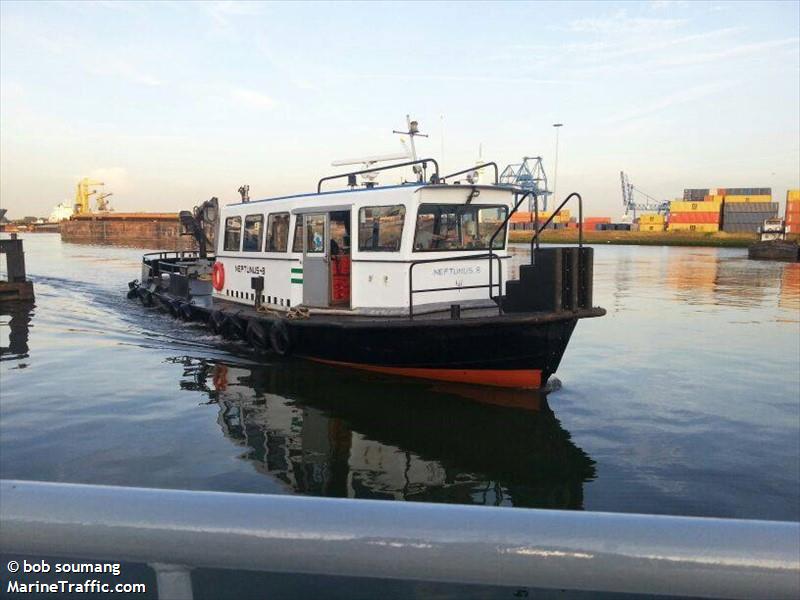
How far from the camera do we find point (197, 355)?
13.7 m

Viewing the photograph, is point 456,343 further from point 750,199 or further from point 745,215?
point 750,199

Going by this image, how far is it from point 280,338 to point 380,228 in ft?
10.1

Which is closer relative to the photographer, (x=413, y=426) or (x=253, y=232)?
(x=413, y=426)

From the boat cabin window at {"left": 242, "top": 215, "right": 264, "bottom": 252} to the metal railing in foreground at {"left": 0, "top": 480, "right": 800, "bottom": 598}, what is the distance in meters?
12.9

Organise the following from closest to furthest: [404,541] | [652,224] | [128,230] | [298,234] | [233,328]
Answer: [404,541] → [298,234] → [233,328] → [128,230] → [652,224]

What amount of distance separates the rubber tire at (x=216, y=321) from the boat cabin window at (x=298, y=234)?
303 cm

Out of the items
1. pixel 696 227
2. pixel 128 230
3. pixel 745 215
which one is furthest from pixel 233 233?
pixel 745 215

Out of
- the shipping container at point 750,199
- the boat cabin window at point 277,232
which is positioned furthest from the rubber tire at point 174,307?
the shipping container at point 750,199

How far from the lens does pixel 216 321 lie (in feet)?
48.2

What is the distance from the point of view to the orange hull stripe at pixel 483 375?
1036 centimetres

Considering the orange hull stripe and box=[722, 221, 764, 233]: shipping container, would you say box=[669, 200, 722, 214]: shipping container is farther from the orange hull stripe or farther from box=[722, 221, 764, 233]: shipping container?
the orange hull stripe

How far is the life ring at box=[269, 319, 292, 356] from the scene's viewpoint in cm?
1217

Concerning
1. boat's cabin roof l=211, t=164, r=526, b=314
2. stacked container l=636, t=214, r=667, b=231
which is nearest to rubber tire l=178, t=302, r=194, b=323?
boat's cabin roof l=211, t=164, r=526, b=314

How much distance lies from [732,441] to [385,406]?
16.5ft
